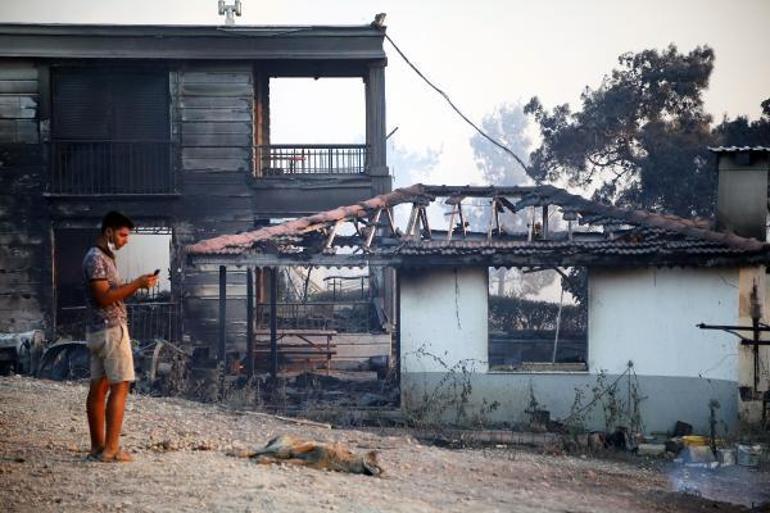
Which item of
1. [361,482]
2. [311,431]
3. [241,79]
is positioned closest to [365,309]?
[241,79]

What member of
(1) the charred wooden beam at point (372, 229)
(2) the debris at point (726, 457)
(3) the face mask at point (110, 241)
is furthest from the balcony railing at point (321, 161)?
(3) the face mask at point (110, 241)

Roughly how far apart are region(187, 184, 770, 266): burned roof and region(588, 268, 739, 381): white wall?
0.40 meters

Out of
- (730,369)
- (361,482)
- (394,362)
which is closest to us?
(361,482)

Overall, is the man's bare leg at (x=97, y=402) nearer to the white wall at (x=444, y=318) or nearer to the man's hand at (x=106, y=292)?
the man's hand at (x=106, y=292)

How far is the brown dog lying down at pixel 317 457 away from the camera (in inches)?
369

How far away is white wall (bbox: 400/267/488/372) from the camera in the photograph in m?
16.3

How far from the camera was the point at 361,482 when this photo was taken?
8867 mm

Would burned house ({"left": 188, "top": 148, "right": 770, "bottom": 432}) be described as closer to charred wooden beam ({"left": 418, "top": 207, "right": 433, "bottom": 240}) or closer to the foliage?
charred wooden beam ({"left": 418, "top": 207, "right": 433, "bottom": 240})

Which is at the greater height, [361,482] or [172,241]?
[172,241]

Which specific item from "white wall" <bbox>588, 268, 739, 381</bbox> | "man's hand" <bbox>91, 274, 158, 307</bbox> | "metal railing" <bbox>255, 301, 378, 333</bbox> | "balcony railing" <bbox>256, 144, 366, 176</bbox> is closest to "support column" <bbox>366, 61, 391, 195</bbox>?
"balcony railing" <bbox>256, 144, 366, 176</bbox>

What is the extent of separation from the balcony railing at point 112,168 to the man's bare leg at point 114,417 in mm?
13371

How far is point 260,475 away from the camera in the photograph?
8.55 m

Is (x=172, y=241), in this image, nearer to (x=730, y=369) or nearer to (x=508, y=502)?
(x=730, y=369)

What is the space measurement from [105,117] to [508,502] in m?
15.4
